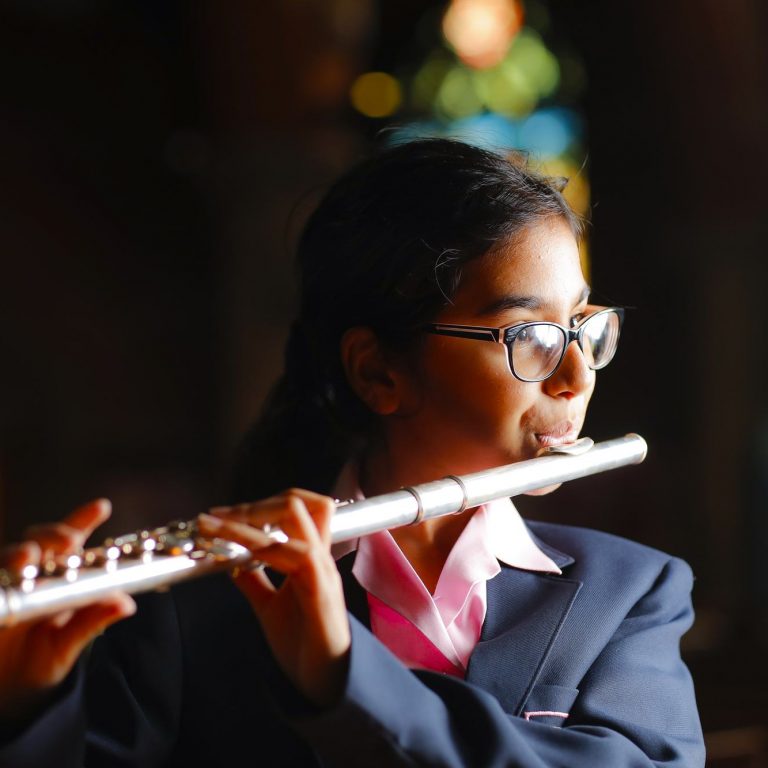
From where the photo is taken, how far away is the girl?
0.73 m

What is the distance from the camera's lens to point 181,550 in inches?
27.9

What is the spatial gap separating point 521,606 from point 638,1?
3.09 m

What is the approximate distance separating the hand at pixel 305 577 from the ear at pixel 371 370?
0.28 meters

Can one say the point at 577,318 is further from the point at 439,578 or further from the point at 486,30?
the point at 486,30

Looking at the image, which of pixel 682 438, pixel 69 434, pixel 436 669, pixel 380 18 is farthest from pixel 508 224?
pixel 380 18

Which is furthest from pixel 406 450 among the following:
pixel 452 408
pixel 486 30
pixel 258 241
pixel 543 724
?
pixel 486 30

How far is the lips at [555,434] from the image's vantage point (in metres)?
0.91

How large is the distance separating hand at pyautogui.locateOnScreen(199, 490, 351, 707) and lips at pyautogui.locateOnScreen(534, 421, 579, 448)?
0.85 ft

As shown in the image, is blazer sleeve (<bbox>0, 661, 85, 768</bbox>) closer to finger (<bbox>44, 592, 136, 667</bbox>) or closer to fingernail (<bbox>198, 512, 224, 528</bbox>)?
finger (<bbox>44, 592, 136, 667</bbox>)

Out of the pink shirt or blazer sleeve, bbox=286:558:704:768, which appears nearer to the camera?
blazer sleeve, bbox=286:558:704:768

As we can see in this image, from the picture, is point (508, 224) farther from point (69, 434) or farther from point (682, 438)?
point (69, 434)

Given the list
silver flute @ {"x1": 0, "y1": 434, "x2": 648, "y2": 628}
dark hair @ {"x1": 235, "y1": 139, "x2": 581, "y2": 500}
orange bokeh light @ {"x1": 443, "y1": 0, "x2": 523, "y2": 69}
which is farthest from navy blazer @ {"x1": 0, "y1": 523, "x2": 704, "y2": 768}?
orange bokeh light @ {"x1": 443, "y1": 0, "x2": 523, "y2": 69}

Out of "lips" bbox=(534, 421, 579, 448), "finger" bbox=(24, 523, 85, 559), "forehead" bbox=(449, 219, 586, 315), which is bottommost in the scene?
"lips" bbox=(534, 421, 579, 448)

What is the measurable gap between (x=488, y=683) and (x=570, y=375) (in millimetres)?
274
